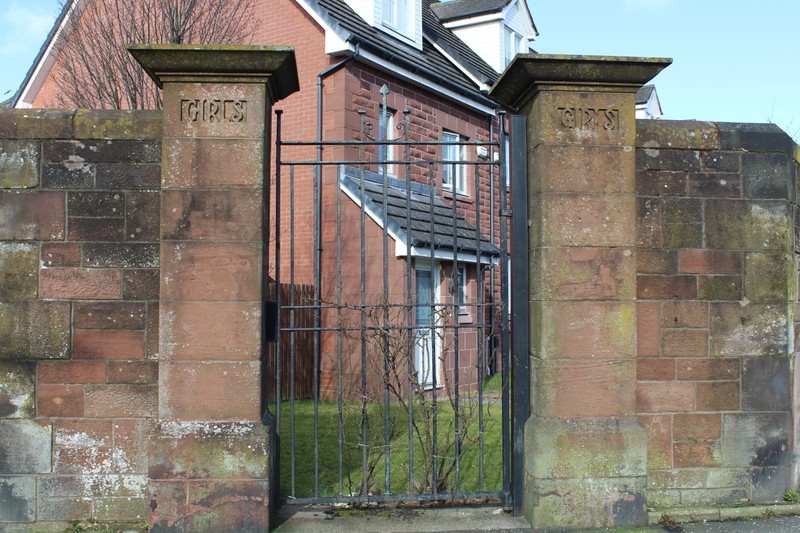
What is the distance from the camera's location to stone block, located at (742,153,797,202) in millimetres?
4754

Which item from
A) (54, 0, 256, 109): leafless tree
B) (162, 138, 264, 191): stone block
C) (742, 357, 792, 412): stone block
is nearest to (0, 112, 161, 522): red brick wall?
(162, 138, 264, 191): stone block

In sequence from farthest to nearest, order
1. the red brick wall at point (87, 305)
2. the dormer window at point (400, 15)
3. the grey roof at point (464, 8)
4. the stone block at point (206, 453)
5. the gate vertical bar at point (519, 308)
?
the grey roof at point (464, 8) → the dormer window at point (400, 15) → the gate vertical bar at point (519, 308) → the red brick wall at point (87, 305) → the stone block at point (206, 453)

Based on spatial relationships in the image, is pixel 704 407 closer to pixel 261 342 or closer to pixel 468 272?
pixel 261 342

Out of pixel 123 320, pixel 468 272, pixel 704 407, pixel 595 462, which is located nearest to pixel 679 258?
pixel 704 407

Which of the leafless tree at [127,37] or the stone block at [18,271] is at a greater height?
the leafless tree at [127,37]

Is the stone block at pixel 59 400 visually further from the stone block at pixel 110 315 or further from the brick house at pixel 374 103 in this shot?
the brick house at pixel 374 103

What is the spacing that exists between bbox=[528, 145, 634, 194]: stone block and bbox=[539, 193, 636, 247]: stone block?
0.17ft

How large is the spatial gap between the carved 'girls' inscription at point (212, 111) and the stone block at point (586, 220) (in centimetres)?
196

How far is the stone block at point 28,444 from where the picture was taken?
4.32 meters

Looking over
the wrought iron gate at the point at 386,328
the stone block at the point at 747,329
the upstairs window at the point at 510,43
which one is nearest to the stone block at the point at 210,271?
the wrought iron gate at the point at 386,328

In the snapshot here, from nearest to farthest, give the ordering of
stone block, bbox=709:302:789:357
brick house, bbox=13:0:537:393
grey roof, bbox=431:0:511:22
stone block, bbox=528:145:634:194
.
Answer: stone block, bbox=528:145:634:194 → stone block, bbox=709:302:789:357 → brick house, bbox=13:0:537:393 → grey roof, bbox=431:0:511:22

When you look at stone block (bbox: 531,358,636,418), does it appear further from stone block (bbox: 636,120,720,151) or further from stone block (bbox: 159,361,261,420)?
stone block (bbox: 159,361,261,420)

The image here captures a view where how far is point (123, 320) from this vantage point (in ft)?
14.4

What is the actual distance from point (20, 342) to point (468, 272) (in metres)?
9.25
